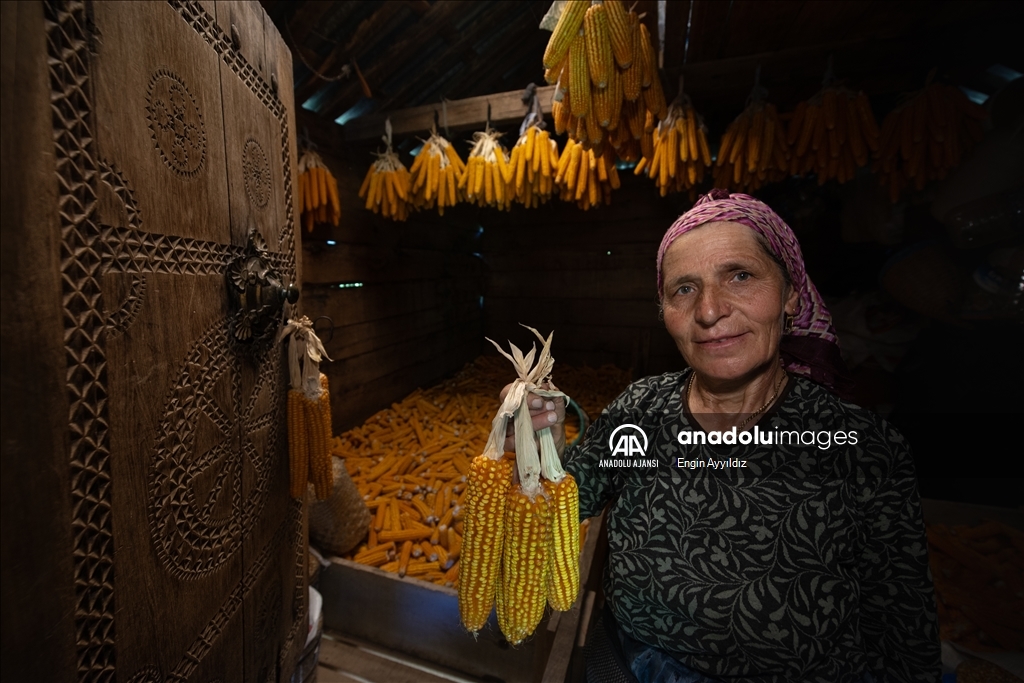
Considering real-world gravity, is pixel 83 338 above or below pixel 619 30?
below

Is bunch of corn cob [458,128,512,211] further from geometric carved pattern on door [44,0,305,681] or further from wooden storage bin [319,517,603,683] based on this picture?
wooden storage bin [319,517,603,683]

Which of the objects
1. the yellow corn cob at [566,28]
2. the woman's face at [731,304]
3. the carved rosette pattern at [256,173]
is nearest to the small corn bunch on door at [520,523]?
the woman's face at [731,304]

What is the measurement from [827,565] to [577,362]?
15.5 feet

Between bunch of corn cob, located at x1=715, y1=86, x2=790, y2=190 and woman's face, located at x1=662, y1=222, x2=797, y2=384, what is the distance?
2.06 meters

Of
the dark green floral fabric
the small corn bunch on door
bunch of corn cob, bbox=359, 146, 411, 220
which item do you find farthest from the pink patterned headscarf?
bunch of corn cob, bbox=359, 146, 411, 220

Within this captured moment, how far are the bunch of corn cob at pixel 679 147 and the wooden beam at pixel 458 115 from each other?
1.05 m

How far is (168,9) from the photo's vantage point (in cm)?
97

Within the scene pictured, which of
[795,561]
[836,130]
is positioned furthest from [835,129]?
[795,561]

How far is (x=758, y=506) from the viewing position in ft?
3.80

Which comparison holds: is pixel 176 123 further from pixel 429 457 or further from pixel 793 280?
pixel 429 457

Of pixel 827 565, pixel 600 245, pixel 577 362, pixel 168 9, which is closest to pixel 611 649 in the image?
pixel 827 565

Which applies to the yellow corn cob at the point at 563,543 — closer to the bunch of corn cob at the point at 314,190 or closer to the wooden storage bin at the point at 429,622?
the wooden storage bin at the point at 429,622

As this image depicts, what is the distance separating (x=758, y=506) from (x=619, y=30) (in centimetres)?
223

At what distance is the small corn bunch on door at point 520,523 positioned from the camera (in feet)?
3.00
